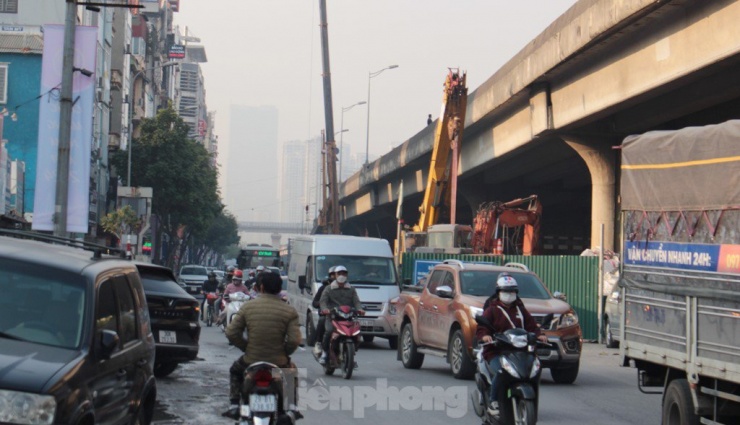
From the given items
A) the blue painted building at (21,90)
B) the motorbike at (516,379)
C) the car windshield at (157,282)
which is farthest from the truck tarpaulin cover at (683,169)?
the blue painted building at (21,90)

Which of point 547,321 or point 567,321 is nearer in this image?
point 547,321

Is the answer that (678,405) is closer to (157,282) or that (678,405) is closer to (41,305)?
(41,305)

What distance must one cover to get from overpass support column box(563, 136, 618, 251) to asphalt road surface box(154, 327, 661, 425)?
1237cm

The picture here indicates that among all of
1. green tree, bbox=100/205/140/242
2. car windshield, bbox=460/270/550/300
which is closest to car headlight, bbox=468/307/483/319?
car windshield, bbox=460/270/550/300

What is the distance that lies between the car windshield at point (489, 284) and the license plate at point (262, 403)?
9.03 metres

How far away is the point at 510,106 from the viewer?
117 feet

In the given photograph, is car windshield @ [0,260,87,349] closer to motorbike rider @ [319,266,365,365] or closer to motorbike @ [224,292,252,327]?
motorbike rider @ [319,266,365,365]

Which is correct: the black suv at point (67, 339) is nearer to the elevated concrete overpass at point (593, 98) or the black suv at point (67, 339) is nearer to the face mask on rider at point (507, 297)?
the face mask on rider at point (507, 297)

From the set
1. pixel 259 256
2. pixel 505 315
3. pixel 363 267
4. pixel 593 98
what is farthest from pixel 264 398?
pixel 259 256

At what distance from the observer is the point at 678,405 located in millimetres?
9555

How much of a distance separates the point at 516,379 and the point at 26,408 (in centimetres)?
519

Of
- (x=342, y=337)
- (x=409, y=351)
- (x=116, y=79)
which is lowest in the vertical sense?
(x=409, y=351)

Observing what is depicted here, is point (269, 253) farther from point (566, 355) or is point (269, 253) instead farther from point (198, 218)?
point (566, 355)

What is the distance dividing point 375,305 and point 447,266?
21.2 feet
